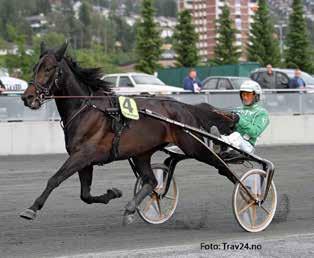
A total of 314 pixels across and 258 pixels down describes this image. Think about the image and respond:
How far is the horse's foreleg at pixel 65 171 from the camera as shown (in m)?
8.23

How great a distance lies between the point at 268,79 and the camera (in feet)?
Result: 94.2

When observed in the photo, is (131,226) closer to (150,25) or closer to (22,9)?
(150,25)

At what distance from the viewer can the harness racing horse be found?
28.0 feet

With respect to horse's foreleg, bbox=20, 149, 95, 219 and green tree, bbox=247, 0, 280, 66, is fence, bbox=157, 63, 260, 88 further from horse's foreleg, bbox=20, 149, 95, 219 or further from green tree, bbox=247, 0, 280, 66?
horse's foreleg, bbox=20, 149, 95, 219

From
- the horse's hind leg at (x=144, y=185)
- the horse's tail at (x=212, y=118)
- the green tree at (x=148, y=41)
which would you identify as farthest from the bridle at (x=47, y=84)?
the green tree at (x=148, y=41)

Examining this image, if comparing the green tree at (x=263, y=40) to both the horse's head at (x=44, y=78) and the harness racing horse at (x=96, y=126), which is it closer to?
the harness racing horse at (x=96, y=126)

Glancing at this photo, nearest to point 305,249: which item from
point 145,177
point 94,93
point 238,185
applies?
point 238,185

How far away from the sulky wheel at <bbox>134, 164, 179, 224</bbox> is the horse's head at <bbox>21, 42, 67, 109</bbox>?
165cm

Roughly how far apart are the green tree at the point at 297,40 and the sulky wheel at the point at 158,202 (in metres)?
45.8

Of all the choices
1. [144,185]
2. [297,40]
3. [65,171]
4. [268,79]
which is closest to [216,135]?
[144,185]

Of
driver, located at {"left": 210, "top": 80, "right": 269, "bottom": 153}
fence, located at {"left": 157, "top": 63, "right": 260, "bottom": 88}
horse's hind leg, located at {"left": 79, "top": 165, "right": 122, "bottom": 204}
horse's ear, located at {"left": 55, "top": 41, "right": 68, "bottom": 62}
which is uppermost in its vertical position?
horse's ear, located at {"left": 55, "top": 41, "right": 68, "bottom": 62}

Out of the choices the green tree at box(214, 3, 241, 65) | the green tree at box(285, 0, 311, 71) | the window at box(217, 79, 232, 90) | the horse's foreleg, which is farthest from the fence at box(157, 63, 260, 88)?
the horse's foreleg

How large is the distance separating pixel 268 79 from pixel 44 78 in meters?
20.8

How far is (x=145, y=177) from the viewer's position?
9273mm
